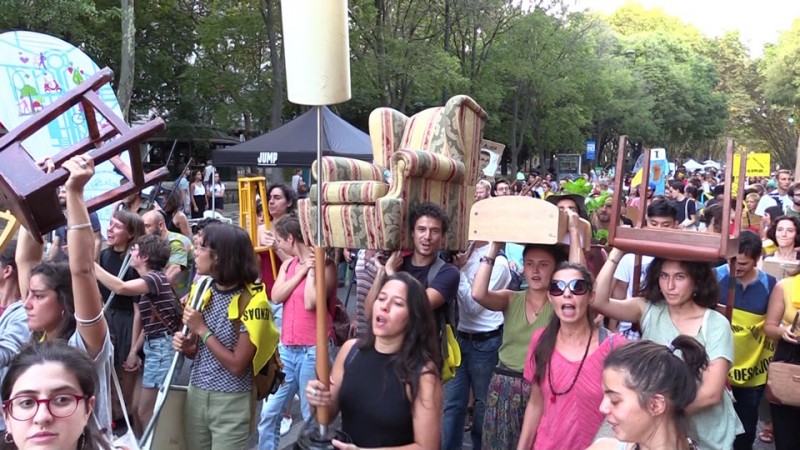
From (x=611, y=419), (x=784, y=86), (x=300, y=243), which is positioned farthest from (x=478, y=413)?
(x=784, y=86)

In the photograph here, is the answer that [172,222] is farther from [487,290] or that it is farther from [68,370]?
[68,370]

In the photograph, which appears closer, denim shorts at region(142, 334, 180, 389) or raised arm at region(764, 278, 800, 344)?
raised arm at region(764, 278, 800, 344)

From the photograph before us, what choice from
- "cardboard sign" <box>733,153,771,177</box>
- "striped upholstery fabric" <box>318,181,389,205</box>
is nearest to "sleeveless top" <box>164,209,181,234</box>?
"striped upholstery fabric" <box>318,181,389,205</box>

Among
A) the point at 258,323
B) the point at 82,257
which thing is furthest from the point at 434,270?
the point at 82,257

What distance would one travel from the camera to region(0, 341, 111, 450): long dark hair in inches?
76.5

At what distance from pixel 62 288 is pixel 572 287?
2.06 metres

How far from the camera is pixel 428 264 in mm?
4066

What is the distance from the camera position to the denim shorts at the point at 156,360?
468 cm

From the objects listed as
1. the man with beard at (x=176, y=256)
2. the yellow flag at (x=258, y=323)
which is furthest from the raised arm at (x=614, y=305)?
the man with beard at (x=176, y=256)

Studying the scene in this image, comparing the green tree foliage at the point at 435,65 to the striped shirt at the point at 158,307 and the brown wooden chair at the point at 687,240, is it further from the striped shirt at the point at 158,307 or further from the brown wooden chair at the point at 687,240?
the brown wooden chair at the point at 687,240

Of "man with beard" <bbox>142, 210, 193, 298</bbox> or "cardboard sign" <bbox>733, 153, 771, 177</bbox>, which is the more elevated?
"cardboard sign" <bbox>733, 153, 771, 177</bbox>

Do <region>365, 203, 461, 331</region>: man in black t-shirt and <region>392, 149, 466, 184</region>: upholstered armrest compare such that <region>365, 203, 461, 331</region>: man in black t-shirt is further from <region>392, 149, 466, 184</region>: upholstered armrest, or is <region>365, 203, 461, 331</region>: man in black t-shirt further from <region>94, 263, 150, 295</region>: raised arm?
<region>94, 263, 150, 295</region>: raised arm

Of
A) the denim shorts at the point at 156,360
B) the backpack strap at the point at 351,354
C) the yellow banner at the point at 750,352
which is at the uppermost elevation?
the backpack strap at the point at 351,354

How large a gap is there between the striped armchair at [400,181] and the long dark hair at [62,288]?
5.21 feet
